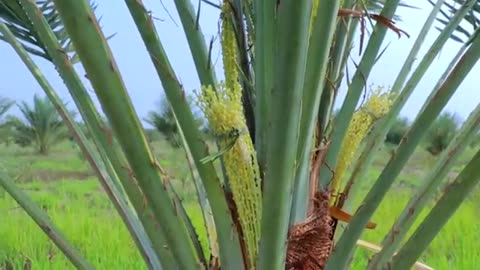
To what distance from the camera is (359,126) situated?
0.66 metres

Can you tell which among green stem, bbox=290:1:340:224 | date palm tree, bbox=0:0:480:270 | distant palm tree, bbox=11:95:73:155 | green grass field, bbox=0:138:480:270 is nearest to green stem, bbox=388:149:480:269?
date palm tree, bbox=0:0:480:270

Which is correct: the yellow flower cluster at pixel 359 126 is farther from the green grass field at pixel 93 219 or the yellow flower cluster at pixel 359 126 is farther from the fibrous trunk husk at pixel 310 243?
the green grass field at pixel 93 219

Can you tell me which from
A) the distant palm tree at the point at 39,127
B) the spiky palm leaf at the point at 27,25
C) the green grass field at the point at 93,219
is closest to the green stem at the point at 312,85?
the spiky palm leaf at the point at 27,25

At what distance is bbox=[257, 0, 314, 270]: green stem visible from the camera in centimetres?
36

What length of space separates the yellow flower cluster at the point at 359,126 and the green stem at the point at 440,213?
6.1 inches

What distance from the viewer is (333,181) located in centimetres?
64

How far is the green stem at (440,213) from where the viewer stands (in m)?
0.46

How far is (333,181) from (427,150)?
4.46 ft

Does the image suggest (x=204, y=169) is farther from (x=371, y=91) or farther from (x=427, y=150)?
(x=427, y=150)

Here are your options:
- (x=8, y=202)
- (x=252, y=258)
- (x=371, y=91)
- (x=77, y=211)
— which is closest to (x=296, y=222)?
(x=252, y=258)

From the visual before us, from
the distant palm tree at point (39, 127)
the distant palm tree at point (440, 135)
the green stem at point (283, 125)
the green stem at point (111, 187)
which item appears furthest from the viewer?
the distant palm tree at point (39, 127)

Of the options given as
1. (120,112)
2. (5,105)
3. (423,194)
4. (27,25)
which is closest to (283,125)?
(120,112)

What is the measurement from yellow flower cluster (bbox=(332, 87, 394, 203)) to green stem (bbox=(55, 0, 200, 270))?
20 centimetres

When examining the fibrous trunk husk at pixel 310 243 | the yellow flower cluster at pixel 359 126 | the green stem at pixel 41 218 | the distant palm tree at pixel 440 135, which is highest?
the distant palm tree at pixel 440 135
